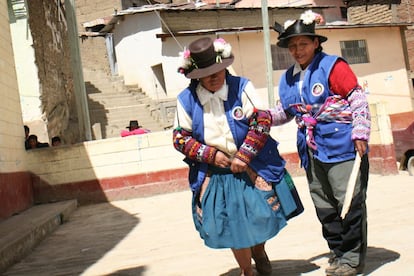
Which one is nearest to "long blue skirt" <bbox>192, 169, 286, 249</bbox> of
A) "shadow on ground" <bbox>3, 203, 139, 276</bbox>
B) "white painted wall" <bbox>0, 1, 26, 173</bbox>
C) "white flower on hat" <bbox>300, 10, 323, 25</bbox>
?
"white flower on hat" <bbox>300, 10, 323, 25</bbox>

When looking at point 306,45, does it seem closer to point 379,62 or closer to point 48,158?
point 48,158

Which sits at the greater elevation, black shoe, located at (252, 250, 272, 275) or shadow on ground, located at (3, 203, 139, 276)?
black shoe, located at (252, 250, 272, 275)

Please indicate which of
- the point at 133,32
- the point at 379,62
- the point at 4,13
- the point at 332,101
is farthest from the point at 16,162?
the point at 379,62

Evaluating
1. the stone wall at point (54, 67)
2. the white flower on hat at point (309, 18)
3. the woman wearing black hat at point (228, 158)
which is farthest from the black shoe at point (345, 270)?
the stone wall at point (54, 67)

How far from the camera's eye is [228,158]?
3418 millimetres

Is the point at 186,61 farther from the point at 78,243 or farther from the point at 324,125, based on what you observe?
the point at 78,243

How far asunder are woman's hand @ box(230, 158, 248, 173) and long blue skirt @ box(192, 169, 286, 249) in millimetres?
94

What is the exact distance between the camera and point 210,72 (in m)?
3.35

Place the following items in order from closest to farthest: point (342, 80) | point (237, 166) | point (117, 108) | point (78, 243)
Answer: point (237, 166) < point (342, 80) < point (78, 243) < point (117, 108)

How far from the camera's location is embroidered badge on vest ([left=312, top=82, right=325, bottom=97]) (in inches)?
138

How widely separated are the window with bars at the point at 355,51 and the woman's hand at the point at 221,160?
18.4 m

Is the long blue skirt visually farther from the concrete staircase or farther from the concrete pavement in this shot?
the concrete staircase

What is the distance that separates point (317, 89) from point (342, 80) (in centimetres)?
17

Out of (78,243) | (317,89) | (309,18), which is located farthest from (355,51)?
(317,89)
